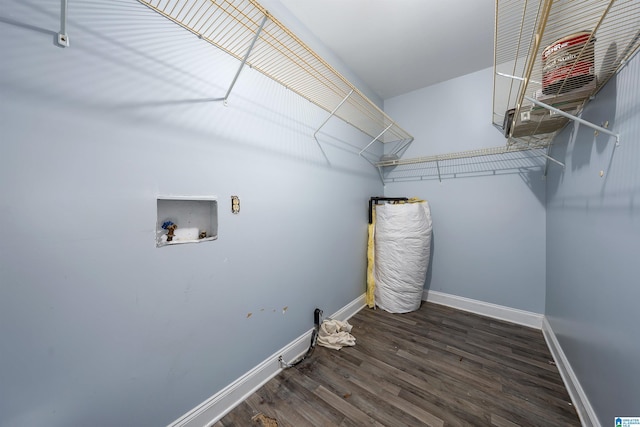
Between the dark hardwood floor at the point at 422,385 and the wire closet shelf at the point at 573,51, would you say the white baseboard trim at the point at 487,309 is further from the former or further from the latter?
the wire closet shelf at the point at 573,51

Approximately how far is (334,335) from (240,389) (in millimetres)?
763

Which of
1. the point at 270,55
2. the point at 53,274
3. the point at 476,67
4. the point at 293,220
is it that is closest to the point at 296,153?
the point at 293,220

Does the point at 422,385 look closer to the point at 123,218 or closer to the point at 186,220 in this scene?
the point at 186,220

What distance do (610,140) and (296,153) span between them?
1539 mm

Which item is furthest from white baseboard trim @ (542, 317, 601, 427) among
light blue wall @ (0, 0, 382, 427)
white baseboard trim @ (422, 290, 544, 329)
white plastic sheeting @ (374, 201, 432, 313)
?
light blue wall @ (0, 0, 382, 427)

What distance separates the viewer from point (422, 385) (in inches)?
51.1

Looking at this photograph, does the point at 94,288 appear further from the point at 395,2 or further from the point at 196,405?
the point at 395,2

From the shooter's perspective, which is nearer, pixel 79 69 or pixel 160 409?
pixel 79 69

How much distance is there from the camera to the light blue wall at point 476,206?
189cm

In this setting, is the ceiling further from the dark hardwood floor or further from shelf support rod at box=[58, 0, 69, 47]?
the dark hardwood floor

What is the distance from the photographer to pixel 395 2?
4.50ft

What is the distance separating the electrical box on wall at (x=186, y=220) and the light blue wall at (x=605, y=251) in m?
1.70

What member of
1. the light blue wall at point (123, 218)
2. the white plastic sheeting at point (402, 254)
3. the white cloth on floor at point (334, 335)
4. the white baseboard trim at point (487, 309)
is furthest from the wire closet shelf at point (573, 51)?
the white cloth on floor at point (334, 335)

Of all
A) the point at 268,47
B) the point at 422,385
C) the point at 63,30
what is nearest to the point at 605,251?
the point at 422,385
